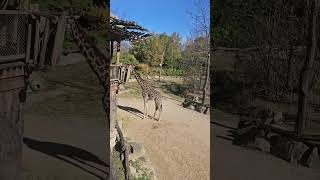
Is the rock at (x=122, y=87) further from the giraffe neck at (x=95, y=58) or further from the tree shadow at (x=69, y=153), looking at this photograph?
the tree shadow at (x=69, y=153)

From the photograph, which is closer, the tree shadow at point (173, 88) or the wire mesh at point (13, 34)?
the wire mesh at point (13, 34)

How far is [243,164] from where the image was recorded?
177 inches

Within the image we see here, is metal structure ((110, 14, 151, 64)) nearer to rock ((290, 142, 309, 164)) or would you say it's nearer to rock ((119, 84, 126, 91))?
rock ((119, 84, 126, 91))

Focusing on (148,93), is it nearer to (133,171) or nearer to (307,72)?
(133,171)

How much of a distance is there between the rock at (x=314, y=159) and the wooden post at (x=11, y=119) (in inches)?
85.3

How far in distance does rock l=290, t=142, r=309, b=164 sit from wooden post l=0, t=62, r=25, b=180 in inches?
80.7

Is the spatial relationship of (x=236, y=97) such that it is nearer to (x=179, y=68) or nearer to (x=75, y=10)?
(x=179, y=68)

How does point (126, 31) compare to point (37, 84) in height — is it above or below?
above

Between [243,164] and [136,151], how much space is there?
0.84 m

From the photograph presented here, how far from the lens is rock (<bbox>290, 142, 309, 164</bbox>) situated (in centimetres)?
439

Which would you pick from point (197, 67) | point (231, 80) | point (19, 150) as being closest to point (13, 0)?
point (19, 150)

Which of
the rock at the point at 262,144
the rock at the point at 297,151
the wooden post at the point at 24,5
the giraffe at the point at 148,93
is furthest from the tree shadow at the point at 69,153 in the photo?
the rock at the point at 297,151

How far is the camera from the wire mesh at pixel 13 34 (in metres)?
4.28

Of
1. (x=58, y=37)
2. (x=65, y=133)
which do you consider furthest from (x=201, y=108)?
(x=58, y=37)
